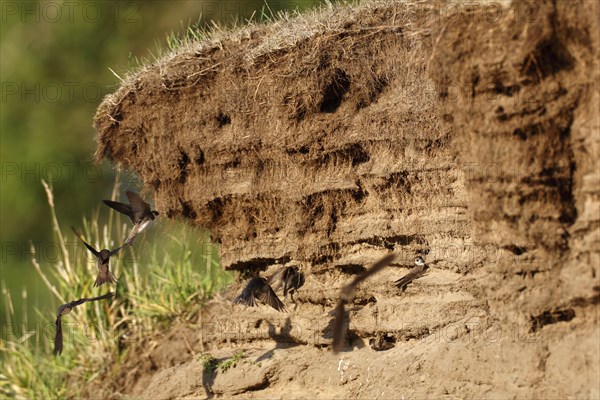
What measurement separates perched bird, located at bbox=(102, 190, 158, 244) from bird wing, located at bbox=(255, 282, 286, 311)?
49.9 inches

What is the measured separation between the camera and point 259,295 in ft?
23.1

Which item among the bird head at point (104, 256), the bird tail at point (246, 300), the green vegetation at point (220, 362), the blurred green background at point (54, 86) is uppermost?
the blurred green background at point (54, 86)

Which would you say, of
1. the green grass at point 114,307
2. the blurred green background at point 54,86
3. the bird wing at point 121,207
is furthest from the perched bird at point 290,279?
the blurred green background at point 54,86

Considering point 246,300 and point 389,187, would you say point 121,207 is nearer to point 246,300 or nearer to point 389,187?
point 246,300

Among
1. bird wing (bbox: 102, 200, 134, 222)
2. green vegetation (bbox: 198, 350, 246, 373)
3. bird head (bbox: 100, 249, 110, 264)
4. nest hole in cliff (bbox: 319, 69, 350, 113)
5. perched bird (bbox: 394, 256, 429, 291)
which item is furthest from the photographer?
bird wing (bbox: 102, 200, 134, 222)

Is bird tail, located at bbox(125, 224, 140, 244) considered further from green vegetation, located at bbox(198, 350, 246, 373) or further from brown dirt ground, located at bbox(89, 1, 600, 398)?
A: green vegetation, located at bbox(198, 350, 246, 373)

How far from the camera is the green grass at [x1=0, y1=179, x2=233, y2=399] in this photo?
28.9ft

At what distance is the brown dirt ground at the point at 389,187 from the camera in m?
4.89

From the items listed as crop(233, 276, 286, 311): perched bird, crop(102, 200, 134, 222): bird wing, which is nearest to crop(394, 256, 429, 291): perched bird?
crop(233, 276, 286, 311): perched bird

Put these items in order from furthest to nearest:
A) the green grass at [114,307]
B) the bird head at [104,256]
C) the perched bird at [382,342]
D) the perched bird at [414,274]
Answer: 1. the green grass at [114,307]
2. the bird head at [104,256]
3. the perched bird at [382,342]
4. the perched bird at [414,274]

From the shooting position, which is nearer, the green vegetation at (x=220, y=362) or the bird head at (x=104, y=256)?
the green vegetation at (x=220, y=362)

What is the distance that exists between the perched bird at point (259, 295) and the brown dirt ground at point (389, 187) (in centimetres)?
18

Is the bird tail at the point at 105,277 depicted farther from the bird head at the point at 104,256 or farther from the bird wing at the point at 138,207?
the bird wing at the point at 138,207

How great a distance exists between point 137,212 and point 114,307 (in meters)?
1.53
